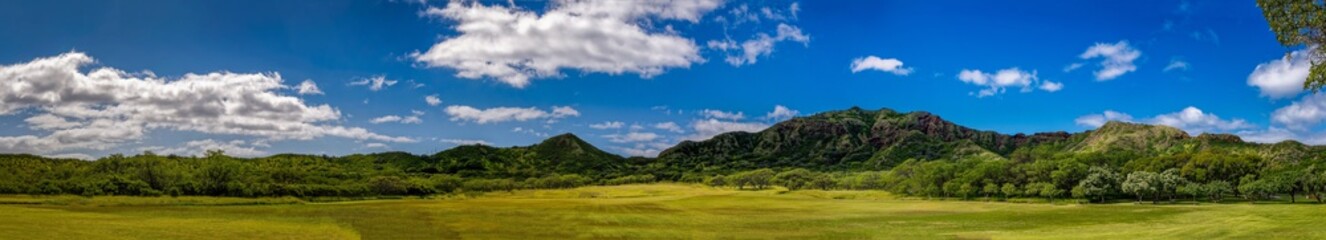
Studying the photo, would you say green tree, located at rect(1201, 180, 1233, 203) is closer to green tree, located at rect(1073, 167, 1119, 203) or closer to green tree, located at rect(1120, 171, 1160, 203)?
green tree, located at rect(1120, 171, 1160, 203)

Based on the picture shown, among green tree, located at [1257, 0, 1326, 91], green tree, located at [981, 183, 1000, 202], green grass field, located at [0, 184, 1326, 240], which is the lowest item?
green grass field, located at [0, 184, 1326, 240]

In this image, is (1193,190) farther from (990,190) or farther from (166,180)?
(166,180)

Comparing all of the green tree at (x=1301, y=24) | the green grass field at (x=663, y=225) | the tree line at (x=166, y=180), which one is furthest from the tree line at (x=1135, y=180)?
the tree line at (x=166, y=180)

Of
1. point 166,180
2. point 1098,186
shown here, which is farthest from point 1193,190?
point 166,180

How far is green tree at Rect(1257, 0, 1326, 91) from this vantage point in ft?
120

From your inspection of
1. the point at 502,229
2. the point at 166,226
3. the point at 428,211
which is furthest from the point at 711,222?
the point at 166,226

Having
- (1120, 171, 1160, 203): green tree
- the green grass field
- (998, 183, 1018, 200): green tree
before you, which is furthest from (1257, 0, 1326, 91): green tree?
(998, 183, 1018, 200): green tree

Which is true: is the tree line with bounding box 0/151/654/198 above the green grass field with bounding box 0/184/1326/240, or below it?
above

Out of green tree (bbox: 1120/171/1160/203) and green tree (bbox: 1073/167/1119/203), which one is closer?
green tree (bbox: 1120/171/1160/203)

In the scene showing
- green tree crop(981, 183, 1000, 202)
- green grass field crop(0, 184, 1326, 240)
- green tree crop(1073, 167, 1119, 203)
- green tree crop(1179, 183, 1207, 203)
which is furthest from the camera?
green tree crop(981, 183, 1000, 202)

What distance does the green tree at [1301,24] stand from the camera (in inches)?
1439

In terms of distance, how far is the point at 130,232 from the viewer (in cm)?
6291

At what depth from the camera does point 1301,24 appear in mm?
37062

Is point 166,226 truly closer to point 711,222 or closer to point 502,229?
point 502,229
